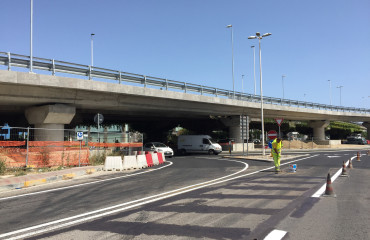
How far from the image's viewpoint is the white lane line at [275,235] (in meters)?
4.60

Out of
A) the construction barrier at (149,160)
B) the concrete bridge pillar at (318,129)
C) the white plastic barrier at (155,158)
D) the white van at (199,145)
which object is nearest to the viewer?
the construction barrier at (149,160)

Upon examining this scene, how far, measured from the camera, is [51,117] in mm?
21453

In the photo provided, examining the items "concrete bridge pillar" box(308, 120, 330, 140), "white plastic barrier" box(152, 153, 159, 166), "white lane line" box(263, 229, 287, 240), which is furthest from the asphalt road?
"concrete bridge pillar" box(308, 120, 330, 140)

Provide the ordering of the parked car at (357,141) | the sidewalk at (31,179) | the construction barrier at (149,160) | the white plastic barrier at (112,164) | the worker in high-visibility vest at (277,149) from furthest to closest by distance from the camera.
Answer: the parked car at (357,141) < the construction barrier at (149,160) < the white plastic barrier at (112,164) < the worker in high-visibility vest at (277,149) < the sidewalk at (31,179)

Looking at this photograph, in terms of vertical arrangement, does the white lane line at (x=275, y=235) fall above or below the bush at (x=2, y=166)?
below

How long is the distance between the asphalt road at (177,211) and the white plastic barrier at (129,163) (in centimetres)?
668

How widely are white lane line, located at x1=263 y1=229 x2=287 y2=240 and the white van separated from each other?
27858 millimetres

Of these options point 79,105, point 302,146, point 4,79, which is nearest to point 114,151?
point 79,105

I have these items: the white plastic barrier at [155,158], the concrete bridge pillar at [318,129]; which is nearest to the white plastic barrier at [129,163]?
the white plastic barrier at [155,158]

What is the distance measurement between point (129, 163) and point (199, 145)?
16.9 m

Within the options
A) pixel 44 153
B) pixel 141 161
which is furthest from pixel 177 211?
pixel 141 161

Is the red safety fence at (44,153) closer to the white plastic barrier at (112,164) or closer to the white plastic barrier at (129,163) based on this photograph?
the white plastic barrier at (112,164)

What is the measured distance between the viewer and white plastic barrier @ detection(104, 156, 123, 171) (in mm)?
16062

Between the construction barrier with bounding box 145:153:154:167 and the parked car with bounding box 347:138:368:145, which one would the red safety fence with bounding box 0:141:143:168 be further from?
the parked car with bounding box 347:138:368:145
